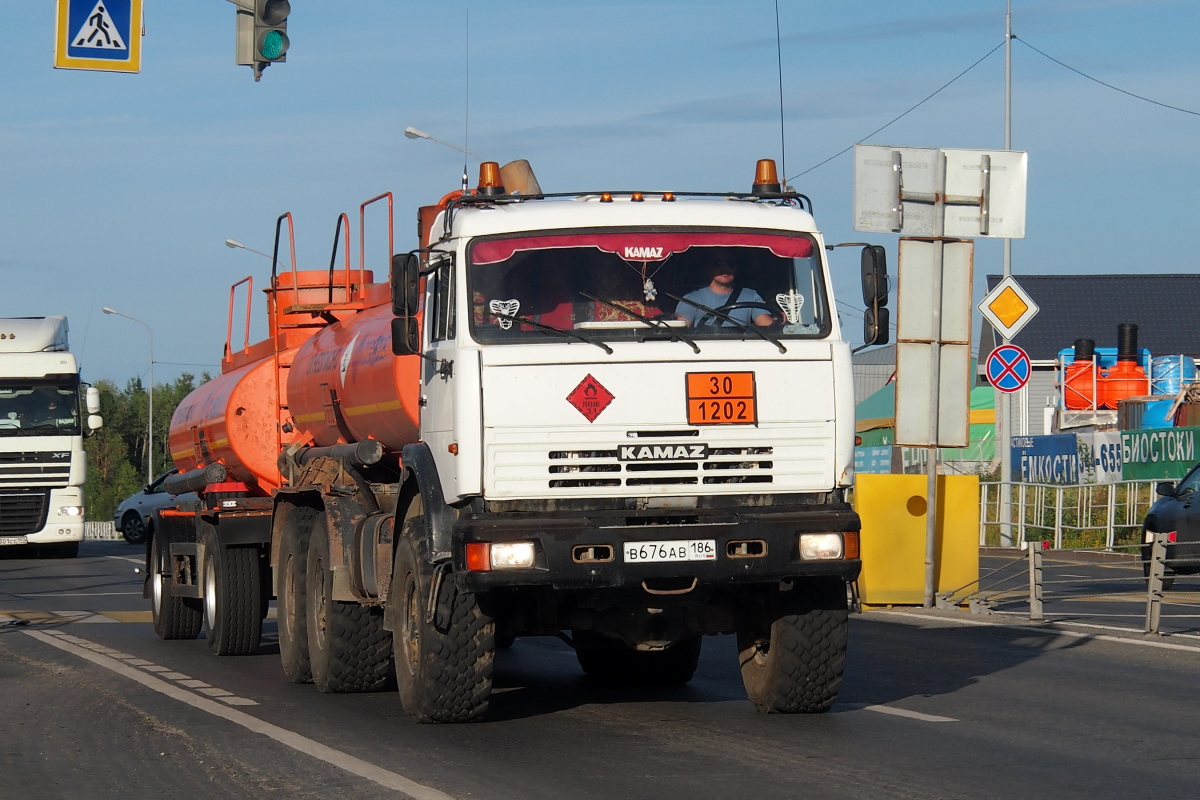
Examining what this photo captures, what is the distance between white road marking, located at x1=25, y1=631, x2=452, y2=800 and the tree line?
67.6m

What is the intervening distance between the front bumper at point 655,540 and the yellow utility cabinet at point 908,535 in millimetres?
8547

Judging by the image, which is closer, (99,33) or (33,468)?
(99,33)

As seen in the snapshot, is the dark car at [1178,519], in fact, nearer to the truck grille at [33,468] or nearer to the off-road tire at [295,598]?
the off-road tire at [295,598]

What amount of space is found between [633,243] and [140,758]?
381cm

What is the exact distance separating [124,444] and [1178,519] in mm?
91216

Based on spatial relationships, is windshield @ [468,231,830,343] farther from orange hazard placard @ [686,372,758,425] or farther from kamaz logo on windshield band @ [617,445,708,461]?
kamaz logo on windshield band @ [617,445,708,461]

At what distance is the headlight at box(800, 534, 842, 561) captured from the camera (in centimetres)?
920

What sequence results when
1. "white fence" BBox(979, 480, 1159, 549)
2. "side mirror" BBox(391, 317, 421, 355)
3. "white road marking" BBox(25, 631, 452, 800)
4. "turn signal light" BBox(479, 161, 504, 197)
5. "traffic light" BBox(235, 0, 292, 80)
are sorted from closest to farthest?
"white road marking" BBox(25, 631, 452, 800)
"side mirror" BBox(391, 317, 421, 355)
"turn signal light" BBox(479, 161, 504, 197)
"traffic light" BBox(235, 0, 292, 80)
"white fence" BBox(979, 480, 1159, 549)

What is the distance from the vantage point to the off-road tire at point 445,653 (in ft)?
31.2

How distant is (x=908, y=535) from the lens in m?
17.9

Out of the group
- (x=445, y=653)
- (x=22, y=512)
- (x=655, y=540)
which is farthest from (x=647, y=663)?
(x=22, y=512)

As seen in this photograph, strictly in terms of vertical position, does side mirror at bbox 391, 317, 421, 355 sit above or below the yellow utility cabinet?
above

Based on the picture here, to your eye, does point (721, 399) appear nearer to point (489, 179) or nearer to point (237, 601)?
point (489, 179)

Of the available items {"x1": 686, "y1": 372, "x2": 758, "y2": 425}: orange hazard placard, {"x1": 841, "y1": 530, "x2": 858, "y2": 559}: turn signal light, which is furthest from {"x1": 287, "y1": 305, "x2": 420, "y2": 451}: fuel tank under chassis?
{"x1": 841, "y1": 530, "x2": 858, "y2": 559}: turn signal light
